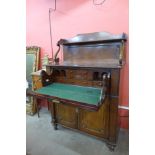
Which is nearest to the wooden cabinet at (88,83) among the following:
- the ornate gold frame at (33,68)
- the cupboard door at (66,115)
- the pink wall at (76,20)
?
the cupboard door at (66,115)

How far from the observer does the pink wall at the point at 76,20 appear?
210 cm

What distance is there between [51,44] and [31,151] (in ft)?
6.29

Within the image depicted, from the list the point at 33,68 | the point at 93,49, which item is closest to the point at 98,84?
the point at 93,49

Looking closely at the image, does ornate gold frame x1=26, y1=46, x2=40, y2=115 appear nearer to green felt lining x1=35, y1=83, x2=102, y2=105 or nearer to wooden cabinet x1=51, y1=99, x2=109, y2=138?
wooden cabinet x1=51, y1=99, x2=109, y2=138

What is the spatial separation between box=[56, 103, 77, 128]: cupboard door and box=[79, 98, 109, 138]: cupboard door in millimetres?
124

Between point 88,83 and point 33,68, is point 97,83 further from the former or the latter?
point 33,68

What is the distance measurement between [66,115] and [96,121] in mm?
516

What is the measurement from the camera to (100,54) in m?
2.21

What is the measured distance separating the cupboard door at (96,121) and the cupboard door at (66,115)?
12cm

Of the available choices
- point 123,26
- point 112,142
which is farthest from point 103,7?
point 112,142

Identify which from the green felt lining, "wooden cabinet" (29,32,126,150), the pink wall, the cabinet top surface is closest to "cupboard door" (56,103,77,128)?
"wooden cabinet" (29,32,126,150)

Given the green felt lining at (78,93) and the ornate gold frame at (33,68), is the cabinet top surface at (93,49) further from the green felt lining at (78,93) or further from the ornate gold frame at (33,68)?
the ornate gold frame at (33,68)

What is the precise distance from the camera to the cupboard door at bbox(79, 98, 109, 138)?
1.88 metres
